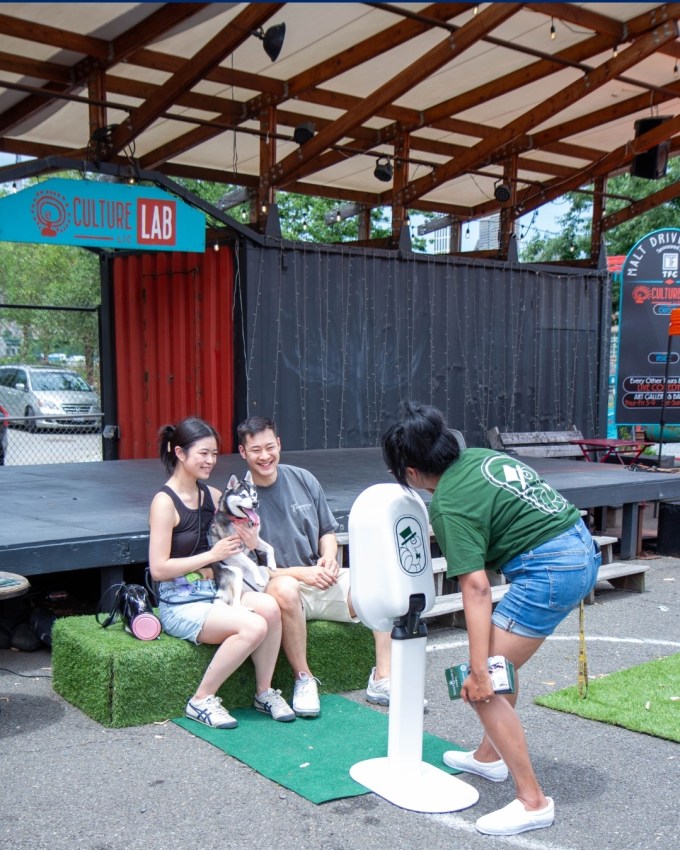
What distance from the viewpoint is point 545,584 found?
288cm

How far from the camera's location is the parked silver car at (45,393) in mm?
12414

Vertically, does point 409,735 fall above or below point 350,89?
below

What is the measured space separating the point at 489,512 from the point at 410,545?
1.33ft

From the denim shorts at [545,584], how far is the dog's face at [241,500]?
120 centimetres

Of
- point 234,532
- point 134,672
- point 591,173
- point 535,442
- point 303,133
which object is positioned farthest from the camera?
point 591,173

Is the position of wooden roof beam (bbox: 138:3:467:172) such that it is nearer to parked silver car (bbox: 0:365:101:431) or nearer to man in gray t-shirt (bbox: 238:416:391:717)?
parked silver car (bbox: 0:365:101:431)

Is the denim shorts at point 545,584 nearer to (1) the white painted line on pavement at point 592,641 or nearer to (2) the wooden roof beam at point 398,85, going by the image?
(1) the white painted line on pavement at point 592,641

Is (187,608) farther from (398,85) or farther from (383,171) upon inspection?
(383,171)

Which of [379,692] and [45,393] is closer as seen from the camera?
[379,692]

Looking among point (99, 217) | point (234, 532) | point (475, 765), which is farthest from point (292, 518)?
point (99, 217)

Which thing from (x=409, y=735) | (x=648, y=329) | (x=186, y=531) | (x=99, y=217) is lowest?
(x=409, y=735)

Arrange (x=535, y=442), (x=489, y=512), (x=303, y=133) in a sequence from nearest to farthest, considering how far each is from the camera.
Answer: (x=489, y=512) → (x=303, y=133) → (x=535, y=442)

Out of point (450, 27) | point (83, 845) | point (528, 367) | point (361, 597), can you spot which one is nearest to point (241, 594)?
point (361, 597)

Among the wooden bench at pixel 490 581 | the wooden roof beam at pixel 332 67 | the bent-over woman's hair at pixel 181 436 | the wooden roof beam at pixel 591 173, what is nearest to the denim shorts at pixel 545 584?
the bent-over woman's hair at pixel 181 436
